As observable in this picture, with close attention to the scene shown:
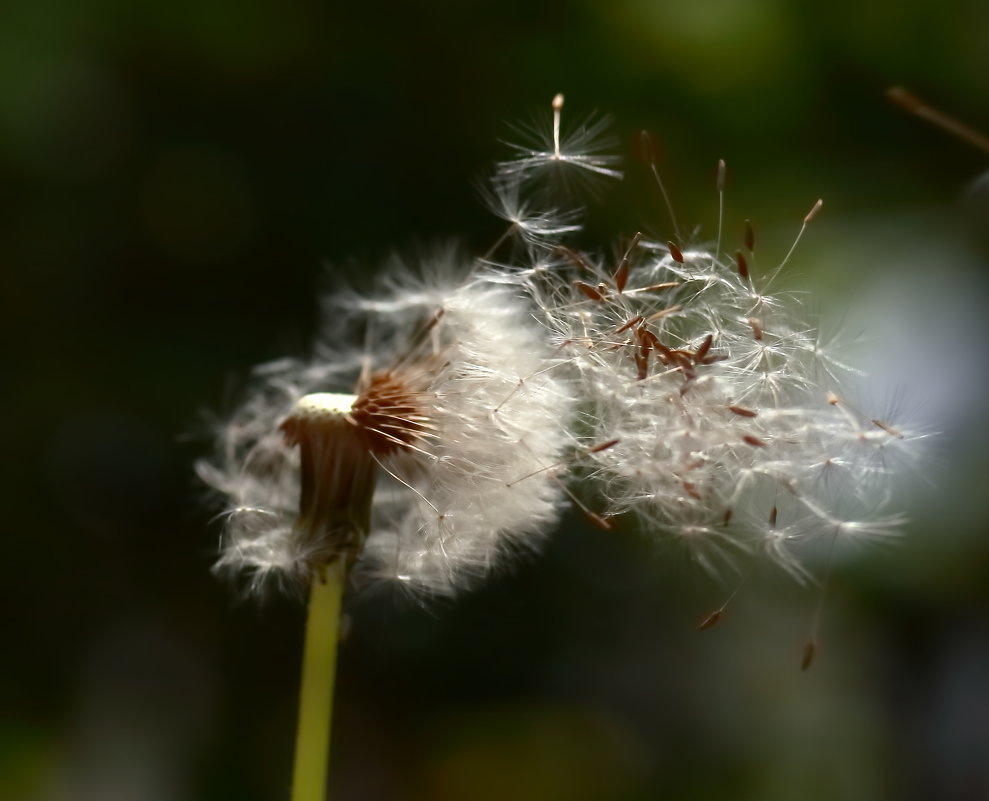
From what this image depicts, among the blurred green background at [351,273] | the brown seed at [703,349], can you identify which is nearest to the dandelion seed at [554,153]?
the brown seed at [703,349]

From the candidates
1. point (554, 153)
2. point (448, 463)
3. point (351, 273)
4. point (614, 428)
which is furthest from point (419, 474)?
point (351, 273)

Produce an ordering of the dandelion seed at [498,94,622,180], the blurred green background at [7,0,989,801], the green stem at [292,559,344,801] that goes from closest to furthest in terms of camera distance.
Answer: the green stem at [292,559,344,801] < the dandelion seed at [498,94,622,180] < the blurred green background at [7,0,989,801]

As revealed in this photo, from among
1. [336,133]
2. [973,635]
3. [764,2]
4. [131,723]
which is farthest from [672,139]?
[131,723]

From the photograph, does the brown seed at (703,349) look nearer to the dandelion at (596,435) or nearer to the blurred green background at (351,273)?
the dandelion at (596,435)

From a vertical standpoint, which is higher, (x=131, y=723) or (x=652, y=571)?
(x=652, y=571)

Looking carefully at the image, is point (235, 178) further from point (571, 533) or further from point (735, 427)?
point (735, 427)

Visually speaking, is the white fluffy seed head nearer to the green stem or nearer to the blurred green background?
the green stem

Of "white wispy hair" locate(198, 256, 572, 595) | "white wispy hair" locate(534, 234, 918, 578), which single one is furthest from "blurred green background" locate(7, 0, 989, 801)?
"white wispy hair" locate(534, 234, 918, 578)
